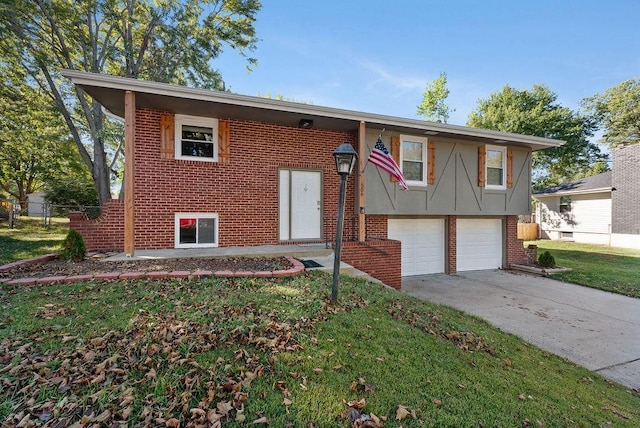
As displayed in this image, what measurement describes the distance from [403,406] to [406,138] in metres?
7.88

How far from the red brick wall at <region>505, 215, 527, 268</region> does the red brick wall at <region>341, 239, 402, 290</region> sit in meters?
5.33

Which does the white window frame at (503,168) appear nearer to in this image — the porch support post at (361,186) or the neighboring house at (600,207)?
the porch support post at (361,186)

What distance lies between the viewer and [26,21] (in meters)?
10.5

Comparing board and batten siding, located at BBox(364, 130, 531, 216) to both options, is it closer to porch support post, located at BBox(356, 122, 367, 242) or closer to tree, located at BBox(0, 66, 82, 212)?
porch support post, located at BBox(356, 122, 367, 242)

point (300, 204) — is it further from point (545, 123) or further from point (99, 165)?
point (545, 123)

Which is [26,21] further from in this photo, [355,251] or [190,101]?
[355,251]

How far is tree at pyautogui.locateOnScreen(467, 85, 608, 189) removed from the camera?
24.3 m

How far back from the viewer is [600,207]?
1700 centimetres

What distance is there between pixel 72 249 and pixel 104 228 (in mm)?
1011

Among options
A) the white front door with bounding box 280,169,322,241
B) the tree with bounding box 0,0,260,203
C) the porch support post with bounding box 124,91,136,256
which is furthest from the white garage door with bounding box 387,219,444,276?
the tree with bounding box 0,0,260,203

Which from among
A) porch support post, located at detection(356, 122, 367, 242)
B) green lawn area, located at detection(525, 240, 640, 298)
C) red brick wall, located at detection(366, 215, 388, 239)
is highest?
porch support post, located at detection(356, 122, 367, 242)

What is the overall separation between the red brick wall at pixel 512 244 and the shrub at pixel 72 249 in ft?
39.4

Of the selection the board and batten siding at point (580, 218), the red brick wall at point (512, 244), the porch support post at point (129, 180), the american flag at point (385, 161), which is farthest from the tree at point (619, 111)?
the porch support post at point (129, 180)

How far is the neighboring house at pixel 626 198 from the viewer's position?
1488 centimetres
